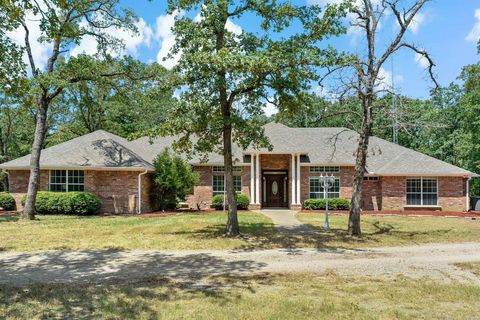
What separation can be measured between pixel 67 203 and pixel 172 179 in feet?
18.8

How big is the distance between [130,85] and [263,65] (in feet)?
44.3

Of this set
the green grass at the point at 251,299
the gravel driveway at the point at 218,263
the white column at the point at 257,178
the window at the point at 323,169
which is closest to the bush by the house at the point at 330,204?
the window at the point at 323,169

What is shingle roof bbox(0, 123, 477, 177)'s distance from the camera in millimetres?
24047

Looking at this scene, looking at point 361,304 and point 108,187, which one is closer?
point 361,304

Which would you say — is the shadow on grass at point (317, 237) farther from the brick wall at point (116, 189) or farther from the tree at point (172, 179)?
the brick wall at point (116, 189)

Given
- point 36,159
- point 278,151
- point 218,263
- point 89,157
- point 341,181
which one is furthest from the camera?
point 341,181

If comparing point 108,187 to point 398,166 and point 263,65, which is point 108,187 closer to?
point 263,65

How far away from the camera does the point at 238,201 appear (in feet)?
84.8

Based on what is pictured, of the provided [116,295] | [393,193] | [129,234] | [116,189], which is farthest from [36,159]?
[393,193]

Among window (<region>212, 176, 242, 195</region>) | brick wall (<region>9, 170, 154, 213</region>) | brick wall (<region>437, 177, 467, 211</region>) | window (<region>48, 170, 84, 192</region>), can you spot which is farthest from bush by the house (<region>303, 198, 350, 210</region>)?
window (<region>48, 170, 84, 192</region>)

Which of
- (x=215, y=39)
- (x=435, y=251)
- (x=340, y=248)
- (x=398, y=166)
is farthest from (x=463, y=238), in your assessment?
(x=398, y=166)

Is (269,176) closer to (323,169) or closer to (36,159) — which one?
(323,169)

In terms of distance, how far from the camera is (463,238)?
14500 mm

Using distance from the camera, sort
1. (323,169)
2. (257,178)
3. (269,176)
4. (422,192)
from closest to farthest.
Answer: (257,178), (422,192), (323,169), (269,176)
